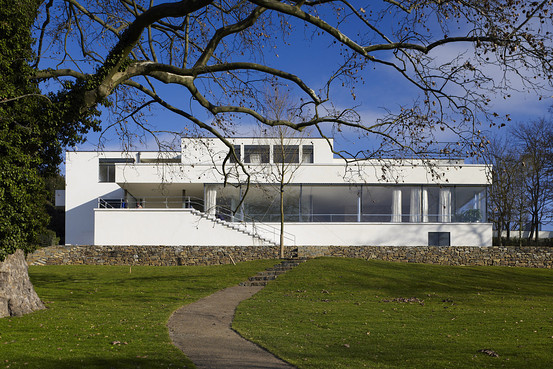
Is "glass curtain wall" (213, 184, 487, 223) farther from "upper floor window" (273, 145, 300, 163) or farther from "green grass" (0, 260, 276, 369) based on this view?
"green grass" (0, 260, 276, 369)

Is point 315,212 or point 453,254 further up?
point 315,212

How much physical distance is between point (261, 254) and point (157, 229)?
6.84 m

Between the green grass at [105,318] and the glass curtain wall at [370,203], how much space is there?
24.5ft

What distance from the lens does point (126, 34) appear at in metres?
11.3

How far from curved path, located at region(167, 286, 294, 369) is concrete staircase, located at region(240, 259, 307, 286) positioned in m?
6.26

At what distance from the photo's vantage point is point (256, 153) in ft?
127

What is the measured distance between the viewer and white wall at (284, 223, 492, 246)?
1371 inches

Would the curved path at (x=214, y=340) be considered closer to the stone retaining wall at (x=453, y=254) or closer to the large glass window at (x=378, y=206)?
the stone retaining wall at (x=453, y=254)

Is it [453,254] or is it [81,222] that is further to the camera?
[81,222]

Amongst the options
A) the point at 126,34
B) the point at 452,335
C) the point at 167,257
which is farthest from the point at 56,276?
the point at 452,335

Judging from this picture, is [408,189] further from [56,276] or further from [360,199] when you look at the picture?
[56,276]

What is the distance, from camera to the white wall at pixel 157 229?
3381 centimetres

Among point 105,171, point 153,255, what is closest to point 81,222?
point 105,171

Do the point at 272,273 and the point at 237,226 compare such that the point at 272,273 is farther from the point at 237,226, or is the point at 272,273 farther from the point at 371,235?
the point at 371,235
